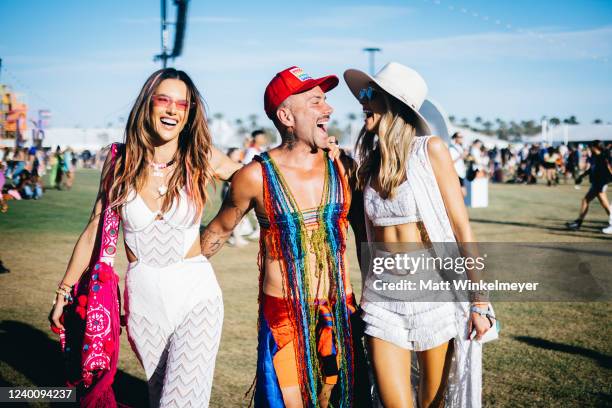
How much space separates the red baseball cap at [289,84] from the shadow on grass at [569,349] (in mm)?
3499

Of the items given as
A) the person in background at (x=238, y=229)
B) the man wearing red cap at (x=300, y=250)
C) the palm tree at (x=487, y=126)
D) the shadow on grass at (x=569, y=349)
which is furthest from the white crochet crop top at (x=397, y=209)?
the palm tree at (x=487, y=126)

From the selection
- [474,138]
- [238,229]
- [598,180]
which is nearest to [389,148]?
[238,229]

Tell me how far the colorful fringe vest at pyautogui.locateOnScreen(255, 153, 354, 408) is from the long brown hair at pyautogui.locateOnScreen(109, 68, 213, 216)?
1.15 ft

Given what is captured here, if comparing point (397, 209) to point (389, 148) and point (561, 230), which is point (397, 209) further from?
point (561, 230)

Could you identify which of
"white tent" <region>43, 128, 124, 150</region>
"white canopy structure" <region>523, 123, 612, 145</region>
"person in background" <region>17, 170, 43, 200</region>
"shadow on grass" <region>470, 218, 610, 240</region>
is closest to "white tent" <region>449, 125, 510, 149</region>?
"white canopy structure" <region>523, 123, 612, 145</region>

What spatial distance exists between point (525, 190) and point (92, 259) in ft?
74.2

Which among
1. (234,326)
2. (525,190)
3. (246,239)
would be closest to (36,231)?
(246,239)

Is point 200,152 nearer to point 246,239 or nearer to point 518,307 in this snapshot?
point 518,307

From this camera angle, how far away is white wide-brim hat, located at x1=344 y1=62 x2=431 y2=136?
300cm

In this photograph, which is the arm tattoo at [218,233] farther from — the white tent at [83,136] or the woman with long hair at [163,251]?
the white tent at [83,136]

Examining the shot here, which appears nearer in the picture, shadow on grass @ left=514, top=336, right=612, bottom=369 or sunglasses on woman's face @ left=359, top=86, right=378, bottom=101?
sunglasses on woman's face @ left=359, top=86, right=378, bottom=101

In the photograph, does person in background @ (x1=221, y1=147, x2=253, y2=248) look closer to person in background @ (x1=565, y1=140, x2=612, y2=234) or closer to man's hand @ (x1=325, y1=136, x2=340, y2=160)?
man's hand @ (x1=325, y1=136, x2=340, y2=160)

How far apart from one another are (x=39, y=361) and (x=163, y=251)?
291 cm

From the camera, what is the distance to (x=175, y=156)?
3.10 m
